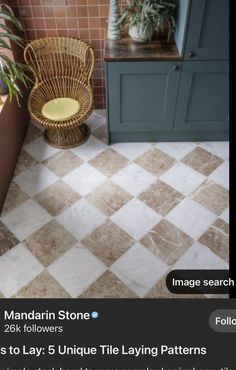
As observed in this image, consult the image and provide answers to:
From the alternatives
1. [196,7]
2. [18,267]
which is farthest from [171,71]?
[18,267]

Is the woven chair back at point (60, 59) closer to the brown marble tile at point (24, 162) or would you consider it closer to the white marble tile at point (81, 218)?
the brown marble tile at point (24, 162)

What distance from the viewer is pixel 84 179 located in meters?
2.38

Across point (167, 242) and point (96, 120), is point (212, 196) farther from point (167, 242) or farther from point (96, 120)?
point (96, 120)

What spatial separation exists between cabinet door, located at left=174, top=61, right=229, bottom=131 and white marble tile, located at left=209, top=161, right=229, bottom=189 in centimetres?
37

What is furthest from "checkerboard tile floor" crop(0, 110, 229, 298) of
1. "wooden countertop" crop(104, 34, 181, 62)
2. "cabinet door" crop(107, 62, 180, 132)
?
"wooden countertop" crop(104, 34, 181, 62)

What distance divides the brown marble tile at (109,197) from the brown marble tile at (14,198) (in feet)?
1.62

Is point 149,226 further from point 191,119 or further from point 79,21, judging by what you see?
point 79,21

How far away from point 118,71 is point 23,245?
1.39 m

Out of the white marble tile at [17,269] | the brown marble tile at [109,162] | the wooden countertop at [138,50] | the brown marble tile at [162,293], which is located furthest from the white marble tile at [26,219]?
the wooden countertop at [138,50]

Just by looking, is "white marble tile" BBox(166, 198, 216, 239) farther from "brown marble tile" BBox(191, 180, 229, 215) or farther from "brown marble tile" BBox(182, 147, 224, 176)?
"brown marble tile" BBox(182, 147, 224, 176)

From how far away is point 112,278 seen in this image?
178cm

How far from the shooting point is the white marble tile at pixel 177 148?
259 centimetres

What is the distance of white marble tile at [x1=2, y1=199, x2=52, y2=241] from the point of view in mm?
2020

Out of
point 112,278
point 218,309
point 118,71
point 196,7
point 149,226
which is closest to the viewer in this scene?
point 218,309
